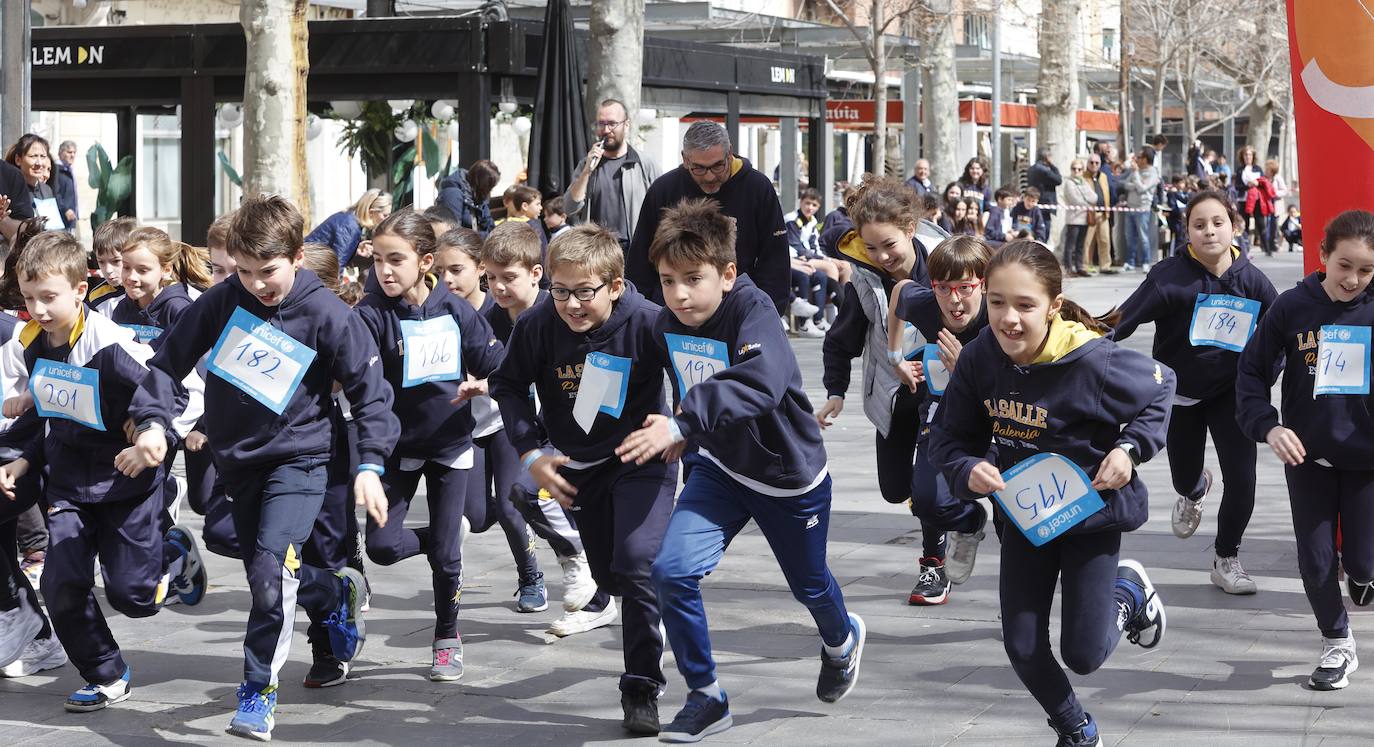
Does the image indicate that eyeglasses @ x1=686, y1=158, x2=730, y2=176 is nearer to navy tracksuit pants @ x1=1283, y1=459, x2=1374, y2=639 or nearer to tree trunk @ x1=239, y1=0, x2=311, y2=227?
navy tracksuit pants @ x1=1283, y1=459, x2=1374, y2=639

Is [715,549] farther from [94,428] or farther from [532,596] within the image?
[94,428]

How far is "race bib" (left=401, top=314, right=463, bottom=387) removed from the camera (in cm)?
641

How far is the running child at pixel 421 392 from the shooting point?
6.40 meters

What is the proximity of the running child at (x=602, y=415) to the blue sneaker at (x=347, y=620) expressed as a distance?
0.92m

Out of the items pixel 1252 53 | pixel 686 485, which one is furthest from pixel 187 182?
pixel 1252 53

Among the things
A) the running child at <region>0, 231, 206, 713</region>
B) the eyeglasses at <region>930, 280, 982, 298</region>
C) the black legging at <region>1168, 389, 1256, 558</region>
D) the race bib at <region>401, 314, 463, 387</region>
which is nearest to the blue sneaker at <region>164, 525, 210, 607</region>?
the running child at <region>0, 231, 206, 713</region>

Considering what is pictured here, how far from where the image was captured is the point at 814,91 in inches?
845

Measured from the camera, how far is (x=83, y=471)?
A: 603cm

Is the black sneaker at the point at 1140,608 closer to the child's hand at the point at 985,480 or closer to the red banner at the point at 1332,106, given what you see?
the child's hand at the point at 985,480

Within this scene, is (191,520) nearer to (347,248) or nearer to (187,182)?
(347,248)

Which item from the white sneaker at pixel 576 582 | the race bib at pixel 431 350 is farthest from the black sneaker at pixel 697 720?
the race bib at pixel 431 350

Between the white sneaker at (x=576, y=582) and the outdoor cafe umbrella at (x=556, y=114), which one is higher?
the outdoor cafe umbrella at (x=556, y=114)

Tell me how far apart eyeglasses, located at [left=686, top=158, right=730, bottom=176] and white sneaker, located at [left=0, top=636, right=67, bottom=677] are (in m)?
3.43

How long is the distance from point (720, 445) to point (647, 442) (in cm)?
46
